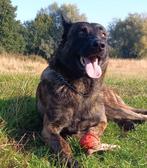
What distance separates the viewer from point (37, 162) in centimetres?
477

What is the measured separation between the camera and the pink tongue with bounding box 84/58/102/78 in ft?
18.2

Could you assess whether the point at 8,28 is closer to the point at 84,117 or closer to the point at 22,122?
the point at 22,122

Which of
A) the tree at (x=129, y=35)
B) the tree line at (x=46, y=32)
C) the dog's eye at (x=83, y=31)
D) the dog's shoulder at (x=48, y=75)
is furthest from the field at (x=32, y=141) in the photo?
the tree at (x=129, y=35)

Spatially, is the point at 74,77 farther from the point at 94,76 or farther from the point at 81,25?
the point at 81,25

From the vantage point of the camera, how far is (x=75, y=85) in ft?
18.7

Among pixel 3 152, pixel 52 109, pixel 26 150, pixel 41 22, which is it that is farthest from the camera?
pixel 41 22

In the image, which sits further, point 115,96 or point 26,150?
point 115,96

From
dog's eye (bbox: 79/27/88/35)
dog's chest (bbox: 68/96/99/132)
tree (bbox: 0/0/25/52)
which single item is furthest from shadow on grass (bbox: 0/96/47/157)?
tree (bbox: 0/0/25/52)

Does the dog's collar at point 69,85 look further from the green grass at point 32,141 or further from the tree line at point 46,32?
the tree line at point 46,32

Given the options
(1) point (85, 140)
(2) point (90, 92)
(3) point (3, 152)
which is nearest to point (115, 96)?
(2) point (90, 92)

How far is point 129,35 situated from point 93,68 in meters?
65.0

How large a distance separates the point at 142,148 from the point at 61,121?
1055 mm

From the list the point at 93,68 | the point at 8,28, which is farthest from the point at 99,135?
the point at 8,28

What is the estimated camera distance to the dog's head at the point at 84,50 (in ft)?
18.1
